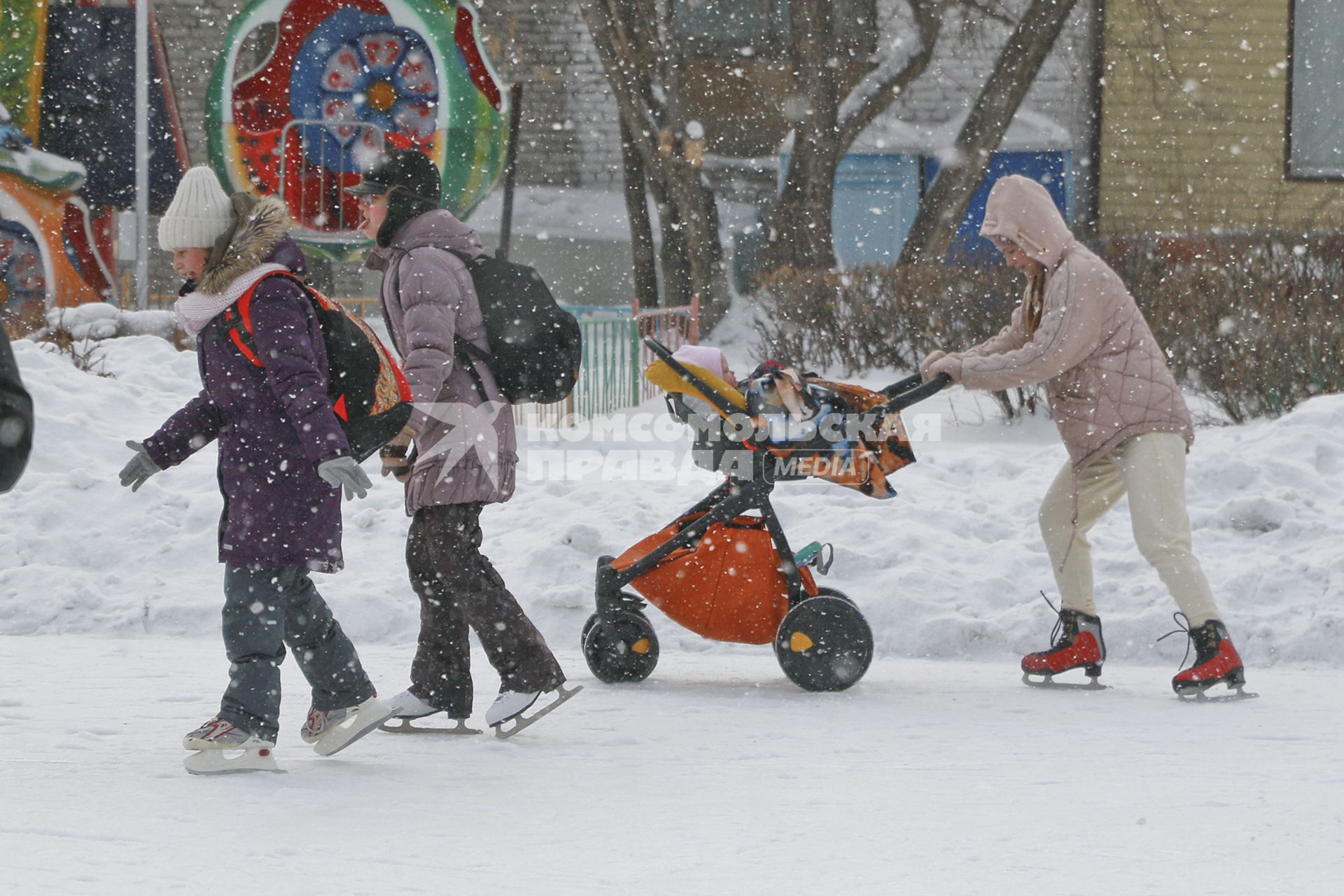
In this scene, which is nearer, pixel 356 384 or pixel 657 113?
pixel 356 384

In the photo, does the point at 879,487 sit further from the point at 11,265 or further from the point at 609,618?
the point at 11,265

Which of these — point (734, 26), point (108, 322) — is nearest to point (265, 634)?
point (108, 322)

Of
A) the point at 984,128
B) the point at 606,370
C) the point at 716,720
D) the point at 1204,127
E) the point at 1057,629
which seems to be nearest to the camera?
the point at 716,720

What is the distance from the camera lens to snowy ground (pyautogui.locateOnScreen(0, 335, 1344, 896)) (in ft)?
11.9

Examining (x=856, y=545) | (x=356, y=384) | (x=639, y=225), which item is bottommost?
(x=856, y=545)

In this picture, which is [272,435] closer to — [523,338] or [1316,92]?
[523,338]

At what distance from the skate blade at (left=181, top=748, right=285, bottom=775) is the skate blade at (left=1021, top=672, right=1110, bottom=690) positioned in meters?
2.73

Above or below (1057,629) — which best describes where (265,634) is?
above

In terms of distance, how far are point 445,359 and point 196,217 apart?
30.6 inches

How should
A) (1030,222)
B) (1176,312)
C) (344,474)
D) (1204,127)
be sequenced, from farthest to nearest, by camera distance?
(1204,127)
(1176,312)
(1030,222)
(344,474)

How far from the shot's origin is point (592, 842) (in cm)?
376

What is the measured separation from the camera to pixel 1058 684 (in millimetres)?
5863

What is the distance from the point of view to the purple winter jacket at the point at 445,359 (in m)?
4.69

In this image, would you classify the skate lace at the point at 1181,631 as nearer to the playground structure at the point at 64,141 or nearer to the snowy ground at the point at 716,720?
the snowy ground at the point at 716,720
